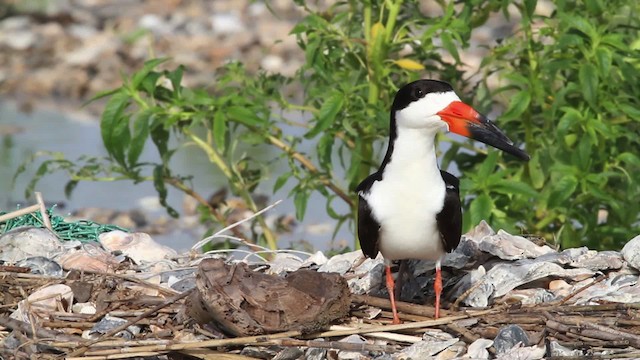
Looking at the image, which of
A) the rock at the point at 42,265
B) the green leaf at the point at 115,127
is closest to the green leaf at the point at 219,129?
the green leaf at the point at 115,127

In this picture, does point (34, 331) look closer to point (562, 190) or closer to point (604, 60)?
point (562, 190)

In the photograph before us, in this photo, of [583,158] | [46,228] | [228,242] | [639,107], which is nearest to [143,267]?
[46,228]

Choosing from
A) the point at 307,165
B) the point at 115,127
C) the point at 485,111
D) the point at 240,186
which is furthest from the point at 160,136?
the point at 485,111

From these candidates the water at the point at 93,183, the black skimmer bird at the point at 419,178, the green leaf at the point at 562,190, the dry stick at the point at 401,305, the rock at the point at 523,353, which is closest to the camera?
the rock at the point at 523,353

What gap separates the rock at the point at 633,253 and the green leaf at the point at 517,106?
1017mm

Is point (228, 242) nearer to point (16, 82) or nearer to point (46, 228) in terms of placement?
point (46, 228)

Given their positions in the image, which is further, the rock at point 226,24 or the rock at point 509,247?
the rock at point 226,24

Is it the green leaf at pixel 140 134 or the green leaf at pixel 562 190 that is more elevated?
the green leaf at pixel 140 134

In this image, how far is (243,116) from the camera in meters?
6.30

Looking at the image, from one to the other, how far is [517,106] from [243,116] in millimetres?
1278

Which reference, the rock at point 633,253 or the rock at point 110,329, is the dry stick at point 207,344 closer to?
the rock at point 110,329

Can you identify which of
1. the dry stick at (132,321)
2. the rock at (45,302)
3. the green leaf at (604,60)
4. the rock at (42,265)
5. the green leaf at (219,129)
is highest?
the green leaf at (604,60)

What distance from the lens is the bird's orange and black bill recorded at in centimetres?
475

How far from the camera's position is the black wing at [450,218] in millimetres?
4836
